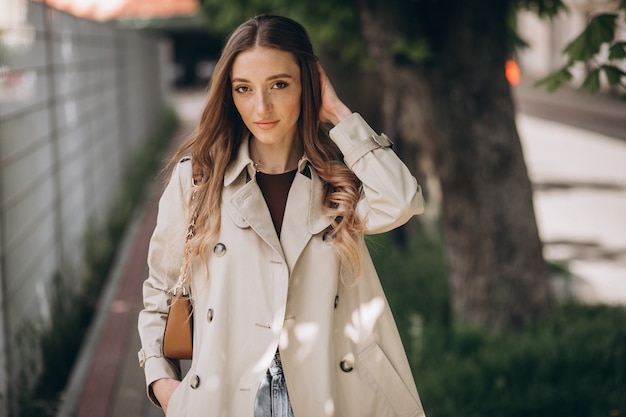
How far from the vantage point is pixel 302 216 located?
2660mm

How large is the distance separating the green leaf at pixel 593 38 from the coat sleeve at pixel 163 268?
5.79ft

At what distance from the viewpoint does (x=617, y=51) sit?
354cm

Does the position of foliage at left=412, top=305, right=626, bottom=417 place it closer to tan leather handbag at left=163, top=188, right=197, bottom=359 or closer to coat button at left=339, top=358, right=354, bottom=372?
coat button at left=339, top=358, right=354, bottom=372

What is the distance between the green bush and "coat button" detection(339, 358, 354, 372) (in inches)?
55.0

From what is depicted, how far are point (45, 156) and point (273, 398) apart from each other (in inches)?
177

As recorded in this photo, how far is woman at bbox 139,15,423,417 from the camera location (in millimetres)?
2588

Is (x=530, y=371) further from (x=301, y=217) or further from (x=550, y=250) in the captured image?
(x=550, y=250)

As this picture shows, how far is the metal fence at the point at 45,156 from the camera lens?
16.6 ft

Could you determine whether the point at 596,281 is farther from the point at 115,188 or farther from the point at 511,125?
the point at 115,188

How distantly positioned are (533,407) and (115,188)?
27.1ft

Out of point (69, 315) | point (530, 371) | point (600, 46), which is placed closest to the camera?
point (600, 46)

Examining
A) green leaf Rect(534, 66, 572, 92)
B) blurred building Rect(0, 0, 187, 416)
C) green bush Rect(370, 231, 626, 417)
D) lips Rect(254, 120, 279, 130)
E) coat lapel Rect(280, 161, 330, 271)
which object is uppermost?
lips Rect(254, 120, 279, 130)

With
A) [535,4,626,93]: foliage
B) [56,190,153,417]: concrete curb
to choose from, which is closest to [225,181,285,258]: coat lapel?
[535,4,626,93]: foliage

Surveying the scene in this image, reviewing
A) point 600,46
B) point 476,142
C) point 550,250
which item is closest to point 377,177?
point 600,46
